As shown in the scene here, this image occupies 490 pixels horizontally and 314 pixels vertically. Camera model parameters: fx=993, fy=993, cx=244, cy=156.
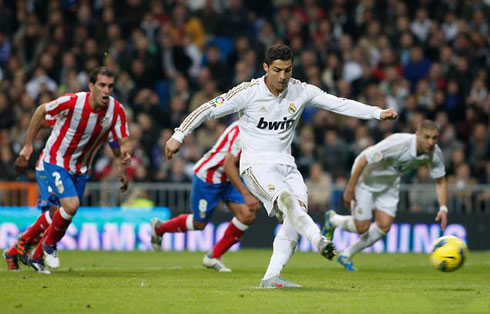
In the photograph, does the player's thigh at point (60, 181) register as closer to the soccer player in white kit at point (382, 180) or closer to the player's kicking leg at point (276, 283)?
the player's kicking leg at point (276, 283)

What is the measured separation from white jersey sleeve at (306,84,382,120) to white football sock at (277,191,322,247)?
1.09 m

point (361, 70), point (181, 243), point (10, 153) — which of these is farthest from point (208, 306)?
point (361, 70)

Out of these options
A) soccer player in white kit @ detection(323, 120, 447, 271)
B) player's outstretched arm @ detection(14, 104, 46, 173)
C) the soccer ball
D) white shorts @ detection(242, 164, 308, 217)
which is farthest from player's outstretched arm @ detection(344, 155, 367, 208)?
player's outstretched arm @ detection(14, 104, 46, 173)

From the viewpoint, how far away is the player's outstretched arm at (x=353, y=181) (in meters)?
13.1

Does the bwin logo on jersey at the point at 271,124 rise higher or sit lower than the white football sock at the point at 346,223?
higher

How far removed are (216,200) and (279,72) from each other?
434cm

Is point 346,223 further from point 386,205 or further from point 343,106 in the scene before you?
point 343,106

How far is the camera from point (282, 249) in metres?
9.57

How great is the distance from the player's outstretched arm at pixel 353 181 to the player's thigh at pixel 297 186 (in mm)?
3256

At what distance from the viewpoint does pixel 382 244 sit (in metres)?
18.8

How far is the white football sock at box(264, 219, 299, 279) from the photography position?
9.56 meters

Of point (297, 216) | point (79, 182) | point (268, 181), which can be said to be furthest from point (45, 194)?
point (297, 216)

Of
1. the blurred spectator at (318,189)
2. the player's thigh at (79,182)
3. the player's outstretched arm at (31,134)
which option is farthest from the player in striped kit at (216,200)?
the blurred spectator at (318,189)

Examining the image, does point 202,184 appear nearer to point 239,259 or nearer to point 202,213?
point 202,213
